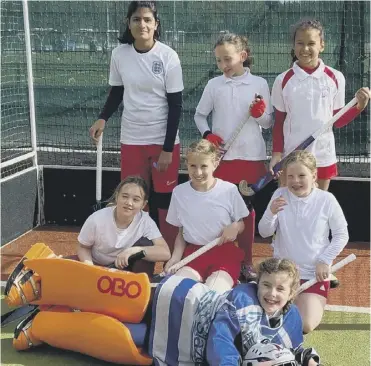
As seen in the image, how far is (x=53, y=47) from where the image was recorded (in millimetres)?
5492

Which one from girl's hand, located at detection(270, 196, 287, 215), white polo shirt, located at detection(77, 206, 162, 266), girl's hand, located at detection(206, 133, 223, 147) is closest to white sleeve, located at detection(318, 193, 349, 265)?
girl's hand, located at detection(270, 196, 287, 215)

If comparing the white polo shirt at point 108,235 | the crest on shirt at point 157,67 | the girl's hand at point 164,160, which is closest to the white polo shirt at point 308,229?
the white polo shirt at point 108,235

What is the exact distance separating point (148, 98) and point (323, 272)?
1302mm

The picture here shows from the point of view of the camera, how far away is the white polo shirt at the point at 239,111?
12.2 ft

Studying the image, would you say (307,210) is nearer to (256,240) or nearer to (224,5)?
(256,240)

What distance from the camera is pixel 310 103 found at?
3.60m

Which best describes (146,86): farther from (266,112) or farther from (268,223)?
(268,223)

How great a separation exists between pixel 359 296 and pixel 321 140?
0.84 metres

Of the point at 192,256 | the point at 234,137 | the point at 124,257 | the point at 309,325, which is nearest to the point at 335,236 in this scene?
the point at 309,325

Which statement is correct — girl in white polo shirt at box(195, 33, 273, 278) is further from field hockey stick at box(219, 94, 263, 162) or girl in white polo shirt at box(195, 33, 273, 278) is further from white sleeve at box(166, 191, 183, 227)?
white sleeve at box(166, 191, 183, 227)

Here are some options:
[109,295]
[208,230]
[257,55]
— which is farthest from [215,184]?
[257,55]

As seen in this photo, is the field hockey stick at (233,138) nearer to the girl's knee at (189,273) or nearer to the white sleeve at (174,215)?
the white sleeve at (174,215)

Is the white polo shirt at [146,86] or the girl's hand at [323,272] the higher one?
the white polo shirt at [146,86]

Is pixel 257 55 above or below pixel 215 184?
above
